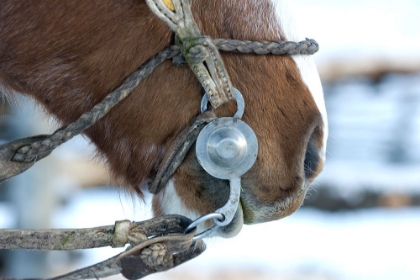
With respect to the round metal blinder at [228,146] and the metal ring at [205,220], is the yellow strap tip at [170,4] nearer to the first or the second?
the round metal blinder at [228,146]

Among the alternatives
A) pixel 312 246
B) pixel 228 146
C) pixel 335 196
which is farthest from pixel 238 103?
pixel 335 196

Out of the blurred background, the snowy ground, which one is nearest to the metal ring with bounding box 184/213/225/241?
the blurred background

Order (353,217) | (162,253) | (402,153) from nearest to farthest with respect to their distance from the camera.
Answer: (162,253) → (353,217) → (402,153)

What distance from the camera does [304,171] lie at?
4.33ft

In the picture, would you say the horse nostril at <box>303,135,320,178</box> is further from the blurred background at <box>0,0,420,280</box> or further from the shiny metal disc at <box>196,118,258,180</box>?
the blurred background at <box>0,0,420,280</box>

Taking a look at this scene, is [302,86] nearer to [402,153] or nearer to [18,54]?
[18,54]

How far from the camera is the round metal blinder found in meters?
1.22

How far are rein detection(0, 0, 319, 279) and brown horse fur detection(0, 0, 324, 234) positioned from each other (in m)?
0.02

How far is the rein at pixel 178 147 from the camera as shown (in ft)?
3.97

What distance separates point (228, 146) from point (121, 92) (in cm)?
23

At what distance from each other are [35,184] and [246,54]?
6.80 ft

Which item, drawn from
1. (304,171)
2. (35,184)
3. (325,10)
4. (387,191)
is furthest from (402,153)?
(304,171)

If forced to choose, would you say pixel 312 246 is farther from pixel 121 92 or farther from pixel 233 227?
pixel 121 92

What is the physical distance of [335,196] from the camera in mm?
5094
